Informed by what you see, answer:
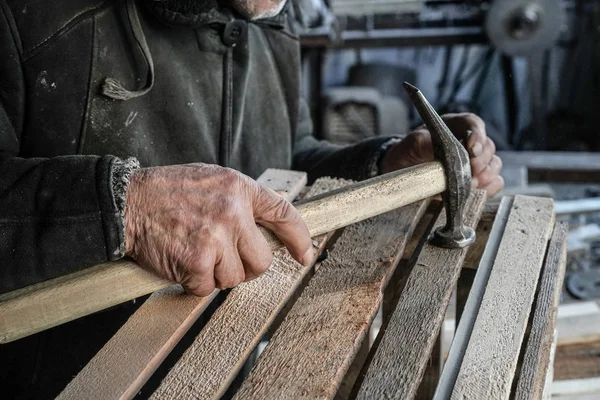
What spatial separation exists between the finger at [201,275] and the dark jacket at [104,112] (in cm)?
14

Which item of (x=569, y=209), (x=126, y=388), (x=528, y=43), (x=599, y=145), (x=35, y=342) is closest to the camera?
(x=126, y=388)

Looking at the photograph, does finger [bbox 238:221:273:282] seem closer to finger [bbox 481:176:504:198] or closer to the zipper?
the zipper

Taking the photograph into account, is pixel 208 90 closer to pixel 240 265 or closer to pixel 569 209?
pixel 240 265

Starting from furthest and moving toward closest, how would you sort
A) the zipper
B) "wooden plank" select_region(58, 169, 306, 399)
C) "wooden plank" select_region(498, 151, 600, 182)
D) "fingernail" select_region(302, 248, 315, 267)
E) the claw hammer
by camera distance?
"wooden plank" select_region(498, 151, 600, 182) < the zipper < "fingernail" select_region(302, 248, 315, 267) < the claw hammer < "wooden plank" select_region(58, 169, 306, 399)

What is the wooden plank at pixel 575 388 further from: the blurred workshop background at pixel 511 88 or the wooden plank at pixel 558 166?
the wooden plank at pixel 558 166

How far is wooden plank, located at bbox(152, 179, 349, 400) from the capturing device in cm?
107

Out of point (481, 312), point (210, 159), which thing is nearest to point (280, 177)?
point (210, 159)

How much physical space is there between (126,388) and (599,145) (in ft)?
24.1

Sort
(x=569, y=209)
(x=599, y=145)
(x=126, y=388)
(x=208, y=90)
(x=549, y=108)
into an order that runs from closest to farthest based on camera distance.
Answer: (x=126, y=388) < (x=208, y=90) < (x=569, y=209) < (x=599, y=145) < (x=549, y=108)

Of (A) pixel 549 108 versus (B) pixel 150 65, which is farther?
(A) pixel 549 108

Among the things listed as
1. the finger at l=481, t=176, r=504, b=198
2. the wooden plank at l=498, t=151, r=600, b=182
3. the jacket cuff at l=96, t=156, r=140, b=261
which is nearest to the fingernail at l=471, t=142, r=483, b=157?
the finger at l=481, t=176, r=504, b=198

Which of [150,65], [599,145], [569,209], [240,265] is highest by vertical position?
[150,65]

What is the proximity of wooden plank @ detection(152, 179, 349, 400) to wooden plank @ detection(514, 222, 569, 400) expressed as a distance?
47cm

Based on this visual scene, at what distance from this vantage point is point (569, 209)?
3664mm
